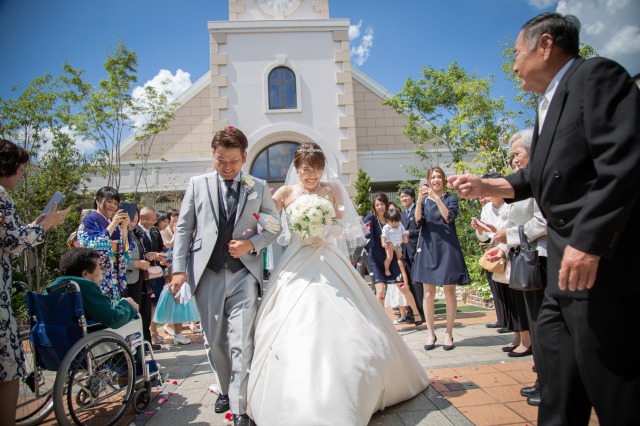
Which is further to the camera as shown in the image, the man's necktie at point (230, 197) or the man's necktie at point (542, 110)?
the man's necktie at point (230, 197)

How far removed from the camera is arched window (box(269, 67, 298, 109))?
13.5 meters

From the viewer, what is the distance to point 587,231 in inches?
62.1

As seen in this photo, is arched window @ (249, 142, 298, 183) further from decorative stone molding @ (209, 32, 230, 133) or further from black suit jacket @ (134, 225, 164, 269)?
black suit jacket @ (134, 225, 164, 269)

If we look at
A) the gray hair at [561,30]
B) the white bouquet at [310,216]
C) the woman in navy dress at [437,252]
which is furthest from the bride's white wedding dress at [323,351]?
the gray hair at [561,30]

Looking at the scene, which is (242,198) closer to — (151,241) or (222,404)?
(222,404)

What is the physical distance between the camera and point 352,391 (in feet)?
8.52

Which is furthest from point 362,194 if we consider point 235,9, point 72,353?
point 72,353

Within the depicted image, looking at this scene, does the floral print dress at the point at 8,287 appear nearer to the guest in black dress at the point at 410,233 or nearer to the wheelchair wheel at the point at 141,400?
the wheelchair wheel at the point at 141,400

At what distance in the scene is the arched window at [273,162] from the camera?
13359 millimetres

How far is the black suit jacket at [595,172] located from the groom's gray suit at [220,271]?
6.97ft

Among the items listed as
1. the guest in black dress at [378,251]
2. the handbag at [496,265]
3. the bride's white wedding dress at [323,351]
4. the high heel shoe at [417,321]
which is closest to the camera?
the bride's white wedding dress at [323,351]

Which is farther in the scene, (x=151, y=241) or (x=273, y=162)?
(x=273, y=162)

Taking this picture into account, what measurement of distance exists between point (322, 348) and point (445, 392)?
4.33 ft

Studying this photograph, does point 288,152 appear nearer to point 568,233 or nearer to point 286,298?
point 286,298
